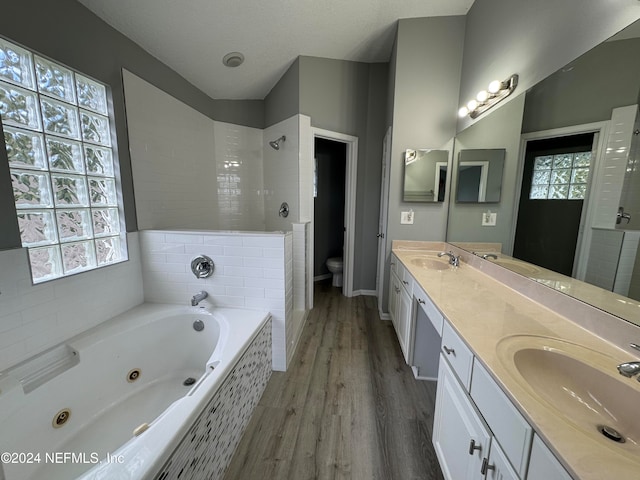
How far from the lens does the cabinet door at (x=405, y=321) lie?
5.76 feet

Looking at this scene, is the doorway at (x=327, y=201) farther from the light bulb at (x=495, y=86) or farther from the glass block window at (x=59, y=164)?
the glass block window at (x=59, y=164)

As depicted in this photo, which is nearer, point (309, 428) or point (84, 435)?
point (84, 435)

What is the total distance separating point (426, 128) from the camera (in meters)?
2.21

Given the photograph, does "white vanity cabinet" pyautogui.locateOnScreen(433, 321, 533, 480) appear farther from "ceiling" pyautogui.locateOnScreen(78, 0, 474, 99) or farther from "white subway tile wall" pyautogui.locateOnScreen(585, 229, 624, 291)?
"ceiling" pyautogui.locateOnScreen(78, 0, 474, 99)

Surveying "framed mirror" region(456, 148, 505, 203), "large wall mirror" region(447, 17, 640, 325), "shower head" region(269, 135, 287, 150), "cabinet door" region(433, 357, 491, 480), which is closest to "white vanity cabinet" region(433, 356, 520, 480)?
"cabinet door" region(433, 357, 491, 480)

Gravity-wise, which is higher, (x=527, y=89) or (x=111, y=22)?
(x=111, y=22)

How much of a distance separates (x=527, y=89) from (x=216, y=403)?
229 centimetres

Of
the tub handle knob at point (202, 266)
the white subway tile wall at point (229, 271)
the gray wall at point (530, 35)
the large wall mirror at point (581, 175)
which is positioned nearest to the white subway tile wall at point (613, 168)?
the large wall mirror at point (581, 175)

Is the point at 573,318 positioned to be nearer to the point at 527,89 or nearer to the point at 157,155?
the point at 527,89

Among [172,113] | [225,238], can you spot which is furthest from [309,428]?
[172,113]

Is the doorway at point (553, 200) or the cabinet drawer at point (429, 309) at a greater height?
the doorway at point (553, 200)

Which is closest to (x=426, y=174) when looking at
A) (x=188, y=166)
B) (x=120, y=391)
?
(x=188, y=166)

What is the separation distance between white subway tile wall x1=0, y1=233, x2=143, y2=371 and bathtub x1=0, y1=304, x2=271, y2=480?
7cm

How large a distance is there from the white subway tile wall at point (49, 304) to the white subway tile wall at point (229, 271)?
0.59 ft
